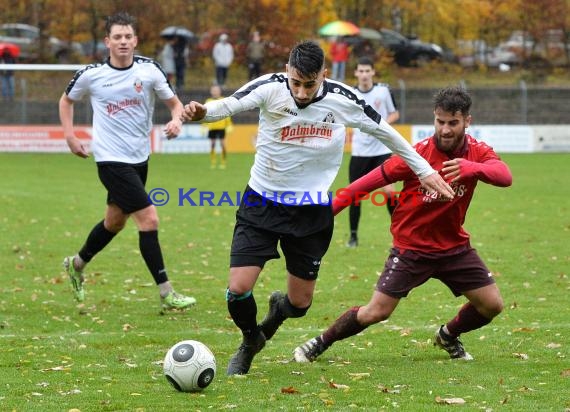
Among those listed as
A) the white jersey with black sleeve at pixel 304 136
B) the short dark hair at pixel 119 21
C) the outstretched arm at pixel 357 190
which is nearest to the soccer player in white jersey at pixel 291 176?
the white jersey with black sleeve at pixel 304 136

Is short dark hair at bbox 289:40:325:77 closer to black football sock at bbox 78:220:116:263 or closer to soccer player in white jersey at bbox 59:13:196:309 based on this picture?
soccer player in white jersey at bbox 59:13:196:309

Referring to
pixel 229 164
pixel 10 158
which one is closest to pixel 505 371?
pixel 229 164

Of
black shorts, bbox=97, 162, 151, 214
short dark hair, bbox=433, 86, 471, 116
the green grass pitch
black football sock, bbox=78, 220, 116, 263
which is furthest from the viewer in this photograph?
black football sock, bbox=78, 220, 116, 263

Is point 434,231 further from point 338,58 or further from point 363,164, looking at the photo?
point 338,58

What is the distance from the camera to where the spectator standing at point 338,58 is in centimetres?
3406

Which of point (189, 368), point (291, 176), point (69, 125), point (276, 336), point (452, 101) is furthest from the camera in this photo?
point (69, 125)

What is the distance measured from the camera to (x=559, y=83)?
36.7 metres

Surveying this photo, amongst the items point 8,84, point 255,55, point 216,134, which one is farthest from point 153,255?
point 255,55

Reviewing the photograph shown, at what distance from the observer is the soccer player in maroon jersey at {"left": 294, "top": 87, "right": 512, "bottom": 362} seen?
6.63 metres

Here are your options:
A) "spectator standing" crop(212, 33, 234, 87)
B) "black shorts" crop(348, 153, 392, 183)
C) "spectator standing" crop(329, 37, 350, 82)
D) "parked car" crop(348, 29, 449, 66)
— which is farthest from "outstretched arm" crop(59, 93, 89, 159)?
"parked car" crop(348, 29, 449, 66)

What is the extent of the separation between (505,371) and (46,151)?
23.9 m

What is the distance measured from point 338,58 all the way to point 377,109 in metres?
21.4

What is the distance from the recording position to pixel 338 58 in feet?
112

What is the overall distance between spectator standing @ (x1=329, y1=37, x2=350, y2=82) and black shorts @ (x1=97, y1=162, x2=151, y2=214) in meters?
25.5
